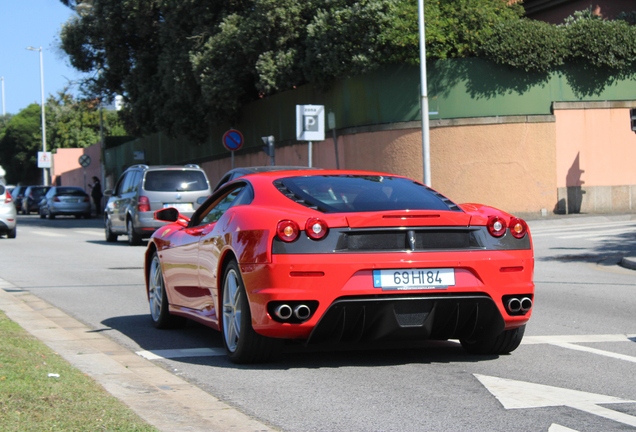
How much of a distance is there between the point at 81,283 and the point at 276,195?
6491 millimetres

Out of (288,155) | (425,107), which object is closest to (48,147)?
(288,155)

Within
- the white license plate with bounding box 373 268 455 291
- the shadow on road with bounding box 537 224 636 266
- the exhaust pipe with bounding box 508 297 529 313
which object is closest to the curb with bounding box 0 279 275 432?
the white license plate with bounding box 373 268 455 291

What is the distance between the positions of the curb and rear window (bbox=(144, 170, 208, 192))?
10552 millimetres

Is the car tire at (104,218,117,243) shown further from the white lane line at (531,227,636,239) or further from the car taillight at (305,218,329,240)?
the car taillight at (305,218,329,240)

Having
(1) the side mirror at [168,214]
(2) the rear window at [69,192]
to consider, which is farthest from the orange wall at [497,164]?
(2) the rear window at [69,192]

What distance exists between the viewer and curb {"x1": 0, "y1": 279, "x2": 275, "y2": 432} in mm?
4250

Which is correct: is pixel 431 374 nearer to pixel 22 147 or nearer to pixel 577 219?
pixel 577 219

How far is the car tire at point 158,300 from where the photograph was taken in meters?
7.62

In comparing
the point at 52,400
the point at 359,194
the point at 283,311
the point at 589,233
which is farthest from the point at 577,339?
the point at 589,233

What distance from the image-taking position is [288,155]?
97.8 ft

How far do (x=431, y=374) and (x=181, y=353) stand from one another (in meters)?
2.05

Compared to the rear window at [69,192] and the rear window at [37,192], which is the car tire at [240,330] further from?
the rear window at [37,192]

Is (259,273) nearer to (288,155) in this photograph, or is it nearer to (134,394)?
(134,394)

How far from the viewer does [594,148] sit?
2398cm
